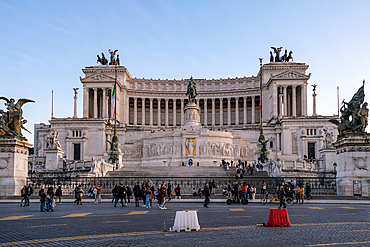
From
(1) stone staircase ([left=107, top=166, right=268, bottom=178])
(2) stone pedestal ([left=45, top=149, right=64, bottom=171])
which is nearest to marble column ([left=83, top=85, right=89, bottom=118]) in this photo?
(2) stone pedestal ([left=45, top=149, right=64, bottom=171])

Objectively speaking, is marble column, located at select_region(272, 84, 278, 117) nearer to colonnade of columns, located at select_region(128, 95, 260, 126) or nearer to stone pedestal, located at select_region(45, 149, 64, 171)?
colonnade of columns, located at select_region(128, 95, 260, 126)

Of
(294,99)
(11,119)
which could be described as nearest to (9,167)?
(11,119)

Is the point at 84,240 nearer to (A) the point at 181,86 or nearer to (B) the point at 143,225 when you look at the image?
(B) the point at 143,225

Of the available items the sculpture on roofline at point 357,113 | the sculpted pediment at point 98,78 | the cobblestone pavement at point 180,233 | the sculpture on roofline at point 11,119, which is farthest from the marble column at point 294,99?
the cobblestone pavement at point 180,233

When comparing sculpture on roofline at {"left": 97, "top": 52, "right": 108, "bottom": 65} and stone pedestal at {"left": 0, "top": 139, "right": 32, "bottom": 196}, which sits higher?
sculpture on roofline at {"left": 97, "top": 52, "right": 108, "bottom": 65}

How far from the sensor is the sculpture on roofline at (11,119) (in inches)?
1321

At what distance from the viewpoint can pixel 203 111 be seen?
10919 cm

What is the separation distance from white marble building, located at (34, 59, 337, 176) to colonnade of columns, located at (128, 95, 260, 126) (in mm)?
243

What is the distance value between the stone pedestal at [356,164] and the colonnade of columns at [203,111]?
235 ft

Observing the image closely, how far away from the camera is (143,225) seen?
16531 millimetres

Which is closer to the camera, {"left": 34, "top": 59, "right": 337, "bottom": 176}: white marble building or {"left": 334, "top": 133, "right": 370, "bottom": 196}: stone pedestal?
{"left": 334, "top": 133, "right": 370, "bottom": 196}: stone pedestal

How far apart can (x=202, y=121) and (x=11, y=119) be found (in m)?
76.9

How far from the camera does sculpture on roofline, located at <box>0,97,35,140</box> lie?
3356cm

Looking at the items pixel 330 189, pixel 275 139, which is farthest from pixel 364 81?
pixel 275 139
